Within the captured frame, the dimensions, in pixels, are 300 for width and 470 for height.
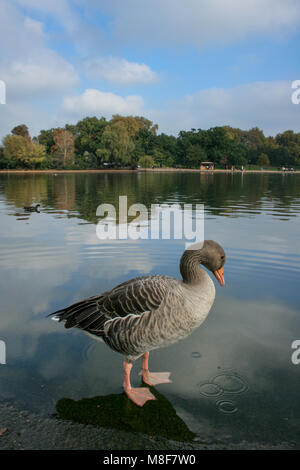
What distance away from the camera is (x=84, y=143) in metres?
102

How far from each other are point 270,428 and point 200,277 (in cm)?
168

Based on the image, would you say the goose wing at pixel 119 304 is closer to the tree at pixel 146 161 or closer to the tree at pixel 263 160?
the tree at pixel 146 161

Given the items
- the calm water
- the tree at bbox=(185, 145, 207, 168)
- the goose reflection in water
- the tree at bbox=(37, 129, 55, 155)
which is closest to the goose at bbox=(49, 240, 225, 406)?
the goose reflection in water

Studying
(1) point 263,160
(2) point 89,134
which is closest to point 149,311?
(2) point 89,134

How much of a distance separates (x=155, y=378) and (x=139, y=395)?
1.24 feet

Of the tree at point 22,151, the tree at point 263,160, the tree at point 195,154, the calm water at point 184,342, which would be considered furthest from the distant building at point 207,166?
the calm water at point 184,342

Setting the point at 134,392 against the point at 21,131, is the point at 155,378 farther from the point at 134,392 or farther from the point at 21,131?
the point at 21,131

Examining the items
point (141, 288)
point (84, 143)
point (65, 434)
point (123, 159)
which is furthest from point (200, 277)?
point (84, 143)

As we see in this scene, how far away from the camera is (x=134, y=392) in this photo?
159 inches

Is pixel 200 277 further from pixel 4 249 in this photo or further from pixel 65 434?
pixel 4 249

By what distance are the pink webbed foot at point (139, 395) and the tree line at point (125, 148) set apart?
92666mm

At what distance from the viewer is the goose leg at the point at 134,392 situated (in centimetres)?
395

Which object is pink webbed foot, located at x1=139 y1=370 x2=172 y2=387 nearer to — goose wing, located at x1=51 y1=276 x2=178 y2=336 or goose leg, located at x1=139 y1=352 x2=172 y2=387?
goose leg, located at x1=139 y1=352 x2=172 y2=387
